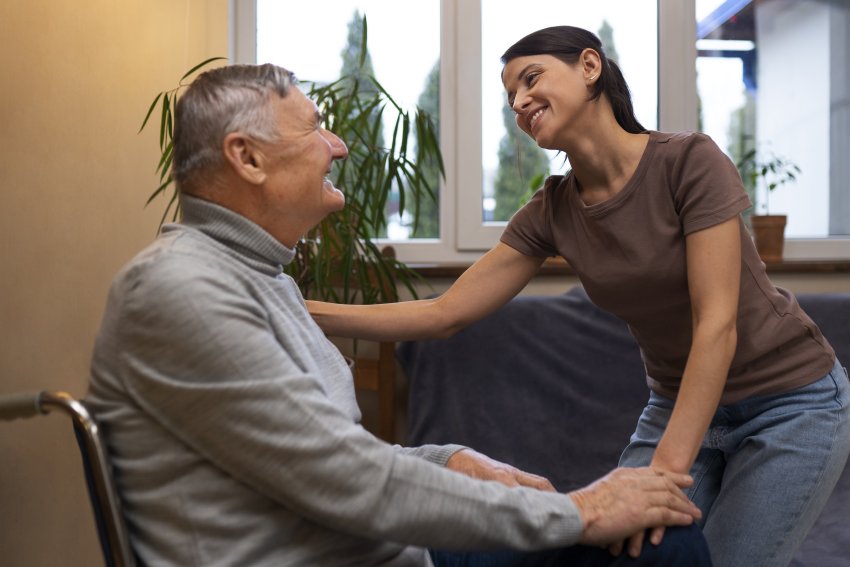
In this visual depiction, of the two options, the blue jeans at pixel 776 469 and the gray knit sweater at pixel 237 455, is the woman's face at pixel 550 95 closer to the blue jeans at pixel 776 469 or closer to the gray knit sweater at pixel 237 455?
the blue jeans at pixel 776 469

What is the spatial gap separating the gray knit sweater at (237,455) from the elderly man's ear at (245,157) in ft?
0.45

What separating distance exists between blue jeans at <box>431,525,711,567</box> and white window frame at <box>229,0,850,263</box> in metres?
1.79

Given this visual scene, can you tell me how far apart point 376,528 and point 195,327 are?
0.96 ft

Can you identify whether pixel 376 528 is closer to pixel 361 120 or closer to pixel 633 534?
pixel 633 534

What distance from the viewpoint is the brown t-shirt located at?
148 cm

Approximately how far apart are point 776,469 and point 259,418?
914 millimetres

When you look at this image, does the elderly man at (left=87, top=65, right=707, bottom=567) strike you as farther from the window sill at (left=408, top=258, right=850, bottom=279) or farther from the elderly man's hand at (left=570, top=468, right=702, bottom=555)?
the window sill at (left=408, top=258, right=850, bottom=279)

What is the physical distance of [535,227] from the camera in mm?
1709

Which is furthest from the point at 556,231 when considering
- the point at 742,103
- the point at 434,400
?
the point at 742,103

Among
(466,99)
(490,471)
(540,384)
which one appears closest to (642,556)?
(490,471)

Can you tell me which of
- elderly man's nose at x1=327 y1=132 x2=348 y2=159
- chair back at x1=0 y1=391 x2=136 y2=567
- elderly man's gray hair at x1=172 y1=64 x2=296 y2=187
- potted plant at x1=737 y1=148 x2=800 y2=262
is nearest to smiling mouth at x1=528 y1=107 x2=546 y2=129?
elderly man's nose at x1=327 y1=132 x2=348 y2=159

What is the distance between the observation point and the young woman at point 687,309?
1.40 meters

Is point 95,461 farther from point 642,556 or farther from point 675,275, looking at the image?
point 675,275

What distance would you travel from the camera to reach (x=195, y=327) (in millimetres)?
952
